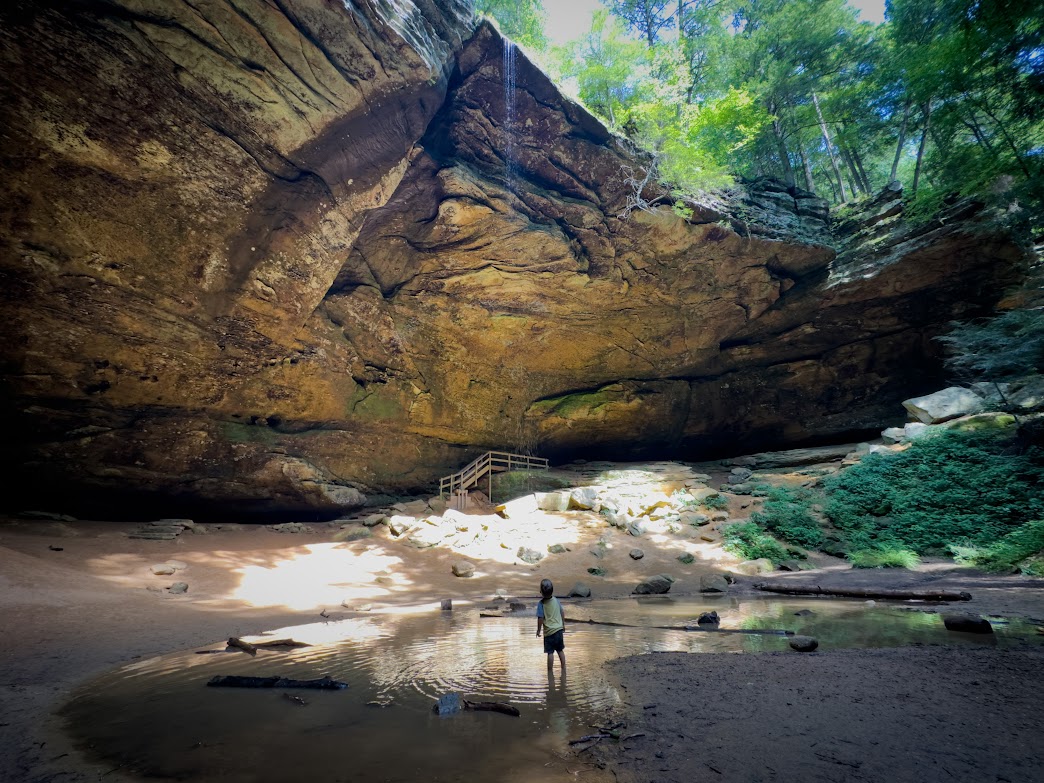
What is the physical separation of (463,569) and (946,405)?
17.2 m

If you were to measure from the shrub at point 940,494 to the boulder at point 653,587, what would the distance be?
5.64m

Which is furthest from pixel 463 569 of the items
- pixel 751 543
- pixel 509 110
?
pixel 509 110

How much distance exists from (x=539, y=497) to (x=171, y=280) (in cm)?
1251

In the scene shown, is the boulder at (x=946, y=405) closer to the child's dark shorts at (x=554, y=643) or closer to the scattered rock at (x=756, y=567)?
the scattered rock at (x=756, y=567)

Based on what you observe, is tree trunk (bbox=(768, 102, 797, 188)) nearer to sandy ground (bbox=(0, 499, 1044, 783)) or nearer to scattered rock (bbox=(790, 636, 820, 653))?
sandy ground (bbox=(0, 499, 1044, 783))

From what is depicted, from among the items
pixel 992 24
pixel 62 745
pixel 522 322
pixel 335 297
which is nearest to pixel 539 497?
pixel 522 322

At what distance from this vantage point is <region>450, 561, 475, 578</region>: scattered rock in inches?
442

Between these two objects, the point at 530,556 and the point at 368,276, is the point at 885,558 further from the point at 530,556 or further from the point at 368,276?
the point at 368,276

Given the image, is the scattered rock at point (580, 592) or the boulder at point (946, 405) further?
the boulder at point (946, 405)

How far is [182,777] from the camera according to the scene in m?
2.50

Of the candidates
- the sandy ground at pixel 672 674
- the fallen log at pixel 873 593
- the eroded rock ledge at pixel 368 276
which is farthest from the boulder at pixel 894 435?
the fallen log at pixel 873 593

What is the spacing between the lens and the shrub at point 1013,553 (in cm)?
811

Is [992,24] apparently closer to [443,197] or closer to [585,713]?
[443,197]

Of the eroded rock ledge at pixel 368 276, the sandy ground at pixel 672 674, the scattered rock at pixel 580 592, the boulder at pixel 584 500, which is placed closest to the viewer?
the sandy ground at pixel 672 674
